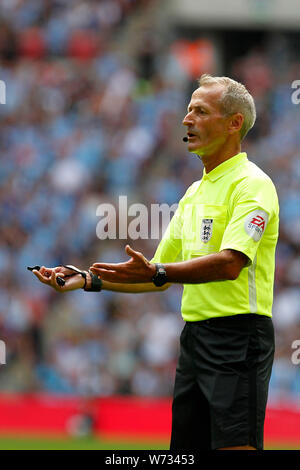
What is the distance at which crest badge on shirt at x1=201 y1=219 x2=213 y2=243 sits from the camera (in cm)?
516

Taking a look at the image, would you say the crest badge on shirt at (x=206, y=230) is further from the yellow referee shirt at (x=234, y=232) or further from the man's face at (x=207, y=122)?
the man's face at (x=207, y=122)

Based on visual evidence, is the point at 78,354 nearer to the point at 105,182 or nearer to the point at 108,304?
the point at 108,304

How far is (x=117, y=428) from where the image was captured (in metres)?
13.4

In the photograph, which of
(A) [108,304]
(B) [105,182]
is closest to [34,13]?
(B) [105,182]

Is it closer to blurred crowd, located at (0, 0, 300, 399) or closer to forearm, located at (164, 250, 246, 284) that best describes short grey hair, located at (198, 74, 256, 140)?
forearm, located at (164, 250, 246, 284)

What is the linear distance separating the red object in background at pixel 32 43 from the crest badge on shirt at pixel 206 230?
1305cm

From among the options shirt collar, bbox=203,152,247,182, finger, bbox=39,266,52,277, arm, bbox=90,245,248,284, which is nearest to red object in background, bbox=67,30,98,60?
shirt collar, bbox=203,152,247,182

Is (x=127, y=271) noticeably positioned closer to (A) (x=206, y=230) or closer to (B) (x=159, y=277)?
(B) (x=159, y=277)

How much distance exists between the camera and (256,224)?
491 cm

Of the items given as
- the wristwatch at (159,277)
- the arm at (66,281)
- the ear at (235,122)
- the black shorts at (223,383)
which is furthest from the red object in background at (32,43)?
the wristwatch at (159,277)

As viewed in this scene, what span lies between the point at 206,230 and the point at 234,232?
0.31 m

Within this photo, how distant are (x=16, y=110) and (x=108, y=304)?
400 cm
